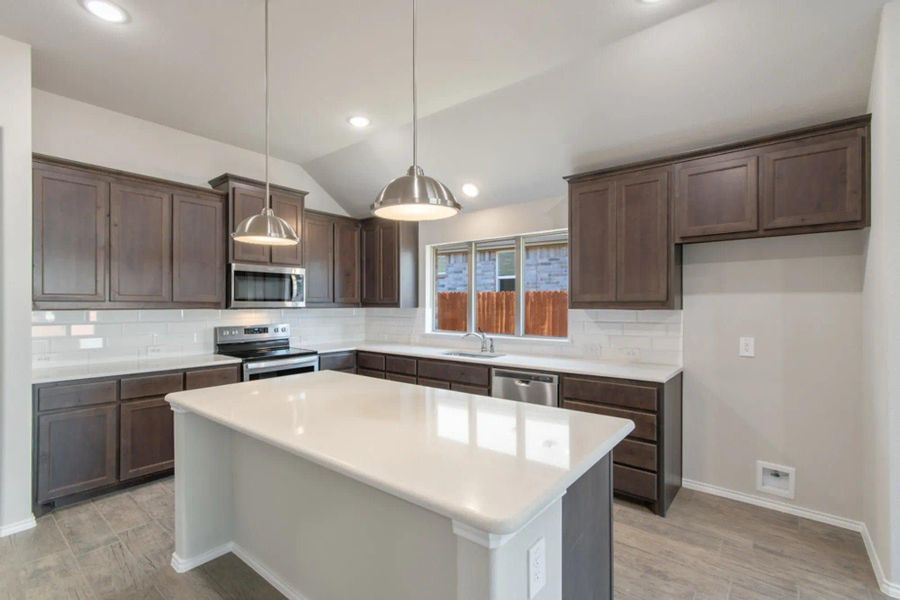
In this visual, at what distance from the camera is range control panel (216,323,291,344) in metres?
4.08

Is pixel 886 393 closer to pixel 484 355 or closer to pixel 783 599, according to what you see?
pixel 783 599

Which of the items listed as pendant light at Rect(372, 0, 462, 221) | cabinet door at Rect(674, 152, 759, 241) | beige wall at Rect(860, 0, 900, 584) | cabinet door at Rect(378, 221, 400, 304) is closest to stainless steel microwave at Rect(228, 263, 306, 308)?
cabinet door at Rect(378, 221, 400, 304)

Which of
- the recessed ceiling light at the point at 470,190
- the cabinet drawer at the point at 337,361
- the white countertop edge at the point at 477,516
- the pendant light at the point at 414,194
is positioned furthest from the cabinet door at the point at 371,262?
the white countertop edge at the point at 477,516

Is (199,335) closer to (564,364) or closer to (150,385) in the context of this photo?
(150,385)

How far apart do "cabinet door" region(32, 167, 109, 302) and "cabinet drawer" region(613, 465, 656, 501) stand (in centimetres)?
385

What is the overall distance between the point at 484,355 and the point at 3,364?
3302 mm

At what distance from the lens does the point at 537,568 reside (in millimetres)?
1174

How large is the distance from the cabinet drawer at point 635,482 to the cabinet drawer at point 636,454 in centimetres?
4

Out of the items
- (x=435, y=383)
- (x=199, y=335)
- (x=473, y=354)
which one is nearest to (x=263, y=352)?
(x=199, y=335)

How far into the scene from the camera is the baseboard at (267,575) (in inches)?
81.3

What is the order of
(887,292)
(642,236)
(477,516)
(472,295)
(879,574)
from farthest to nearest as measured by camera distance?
(472,295) < (642,236) < (879,574) < (887,292) < (477,516)

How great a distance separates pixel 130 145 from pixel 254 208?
1.03 metres

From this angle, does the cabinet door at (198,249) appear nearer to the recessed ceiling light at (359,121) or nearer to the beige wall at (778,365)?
the recessed ceiling light at (359,121)

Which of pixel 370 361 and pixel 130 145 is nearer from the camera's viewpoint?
pixel 130 145
